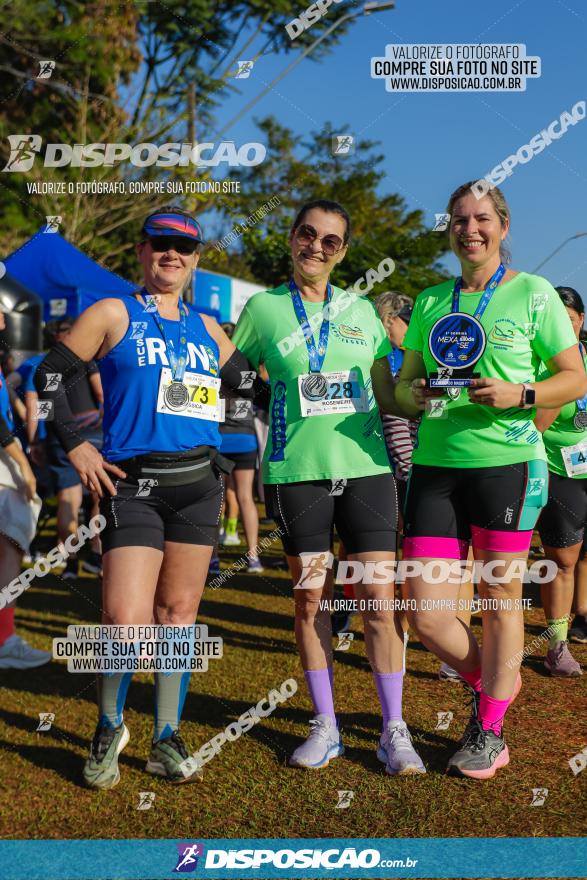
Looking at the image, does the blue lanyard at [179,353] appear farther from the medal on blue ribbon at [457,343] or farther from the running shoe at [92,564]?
the running shoe at [92,564]

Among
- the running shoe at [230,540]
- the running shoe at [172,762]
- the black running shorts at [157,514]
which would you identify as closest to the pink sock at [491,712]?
the running shoe at [172,762]

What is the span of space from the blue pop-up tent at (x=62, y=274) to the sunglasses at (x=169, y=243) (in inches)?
298

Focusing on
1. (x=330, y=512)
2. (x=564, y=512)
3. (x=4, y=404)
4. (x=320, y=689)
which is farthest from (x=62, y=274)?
(x=320, y=689)

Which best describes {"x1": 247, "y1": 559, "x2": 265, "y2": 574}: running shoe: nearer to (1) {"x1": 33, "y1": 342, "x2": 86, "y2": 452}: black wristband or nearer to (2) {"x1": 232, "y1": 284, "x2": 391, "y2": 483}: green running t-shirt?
(2) {"x1": 232, "y1": 284, "x2": 391, "y2": 483}: green running t-shirt

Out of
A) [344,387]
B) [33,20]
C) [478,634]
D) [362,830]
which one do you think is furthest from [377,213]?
[362,830]

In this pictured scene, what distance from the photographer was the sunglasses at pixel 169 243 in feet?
11.1

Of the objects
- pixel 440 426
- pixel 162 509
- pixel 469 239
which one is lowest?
pixel 162 509

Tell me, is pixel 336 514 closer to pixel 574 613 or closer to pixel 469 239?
pixel 469 239

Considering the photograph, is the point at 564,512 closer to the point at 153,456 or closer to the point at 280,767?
the point at 280,767

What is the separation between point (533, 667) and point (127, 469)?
9.71 ft

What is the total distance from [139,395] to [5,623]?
8.42ft

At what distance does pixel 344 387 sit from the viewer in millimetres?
3521

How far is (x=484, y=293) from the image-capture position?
130 inches

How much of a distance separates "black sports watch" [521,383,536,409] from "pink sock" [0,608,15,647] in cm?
349
